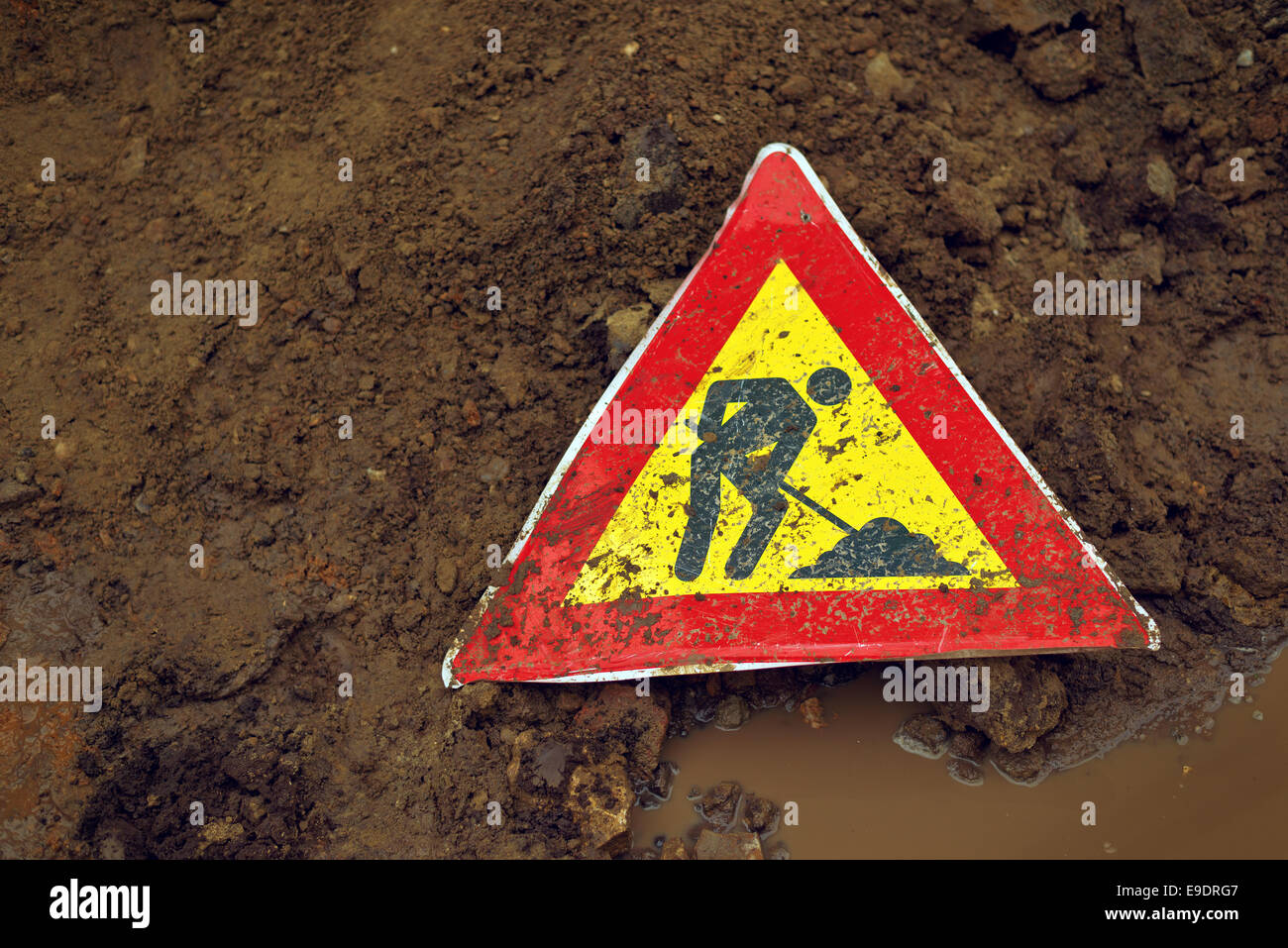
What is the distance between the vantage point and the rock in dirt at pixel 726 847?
258 centimetres

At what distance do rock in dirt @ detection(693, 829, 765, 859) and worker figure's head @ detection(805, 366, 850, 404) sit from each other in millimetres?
1349

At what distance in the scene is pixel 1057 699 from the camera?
8.87 ft

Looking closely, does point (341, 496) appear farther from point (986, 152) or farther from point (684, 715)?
point (986, 152)

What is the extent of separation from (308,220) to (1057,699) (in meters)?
2.97

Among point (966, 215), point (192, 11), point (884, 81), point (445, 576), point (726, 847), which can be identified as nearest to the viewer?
point (726, 847)

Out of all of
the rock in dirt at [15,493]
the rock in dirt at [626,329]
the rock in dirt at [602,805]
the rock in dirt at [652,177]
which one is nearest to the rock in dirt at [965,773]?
the rock in dirt at [602,805]

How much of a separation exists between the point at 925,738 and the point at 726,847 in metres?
0.72

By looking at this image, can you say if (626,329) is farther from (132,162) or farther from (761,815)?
(132,162)

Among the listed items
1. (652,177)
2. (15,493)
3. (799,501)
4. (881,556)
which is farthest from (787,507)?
(15,493)

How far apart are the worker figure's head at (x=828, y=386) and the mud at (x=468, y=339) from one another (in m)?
0.58

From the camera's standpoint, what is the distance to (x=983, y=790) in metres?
2.69

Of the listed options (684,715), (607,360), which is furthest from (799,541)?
(607,360)

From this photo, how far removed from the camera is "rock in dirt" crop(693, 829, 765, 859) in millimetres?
2580

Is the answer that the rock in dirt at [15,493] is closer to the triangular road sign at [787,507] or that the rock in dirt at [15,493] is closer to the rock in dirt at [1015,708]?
the triangular road sign at [787,507]
